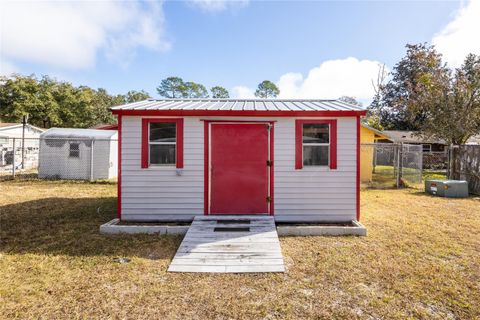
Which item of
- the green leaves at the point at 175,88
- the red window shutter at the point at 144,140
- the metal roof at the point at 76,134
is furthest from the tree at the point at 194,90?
the red window shutter at the point at 144,140

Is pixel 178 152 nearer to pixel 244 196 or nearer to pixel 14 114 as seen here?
pixel 244 196

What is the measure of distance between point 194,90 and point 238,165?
64.5 m

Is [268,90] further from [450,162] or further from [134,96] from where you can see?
[450,162]

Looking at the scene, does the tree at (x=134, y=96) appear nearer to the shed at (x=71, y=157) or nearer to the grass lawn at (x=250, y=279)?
the shed at (x=71, y=157)

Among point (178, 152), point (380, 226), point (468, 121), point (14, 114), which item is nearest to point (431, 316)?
point (380, 226)

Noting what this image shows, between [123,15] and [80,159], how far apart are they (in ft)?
25.3

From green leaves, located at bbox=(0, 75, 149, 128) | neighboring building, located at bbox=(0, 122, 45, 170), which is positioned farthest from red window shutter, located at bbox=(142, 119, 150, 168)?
green leaves, located at bbox=(0, 75, 149, 128)

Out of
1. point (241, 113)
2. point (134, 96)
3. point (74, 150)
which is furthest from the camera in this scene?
point (134, 96)

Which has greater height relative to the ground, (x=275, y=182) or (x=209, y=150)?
(x=209, y=150)

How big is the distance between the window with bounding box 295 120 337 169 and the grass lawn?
1.71 metres

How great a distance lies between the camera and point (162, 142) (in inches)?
244

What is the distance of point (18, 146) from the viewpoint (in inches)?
741

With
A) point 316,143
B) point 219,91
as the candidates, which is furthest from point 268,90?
point 316,143

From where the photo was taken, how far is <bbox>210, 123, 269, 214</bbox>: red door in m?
6.20
